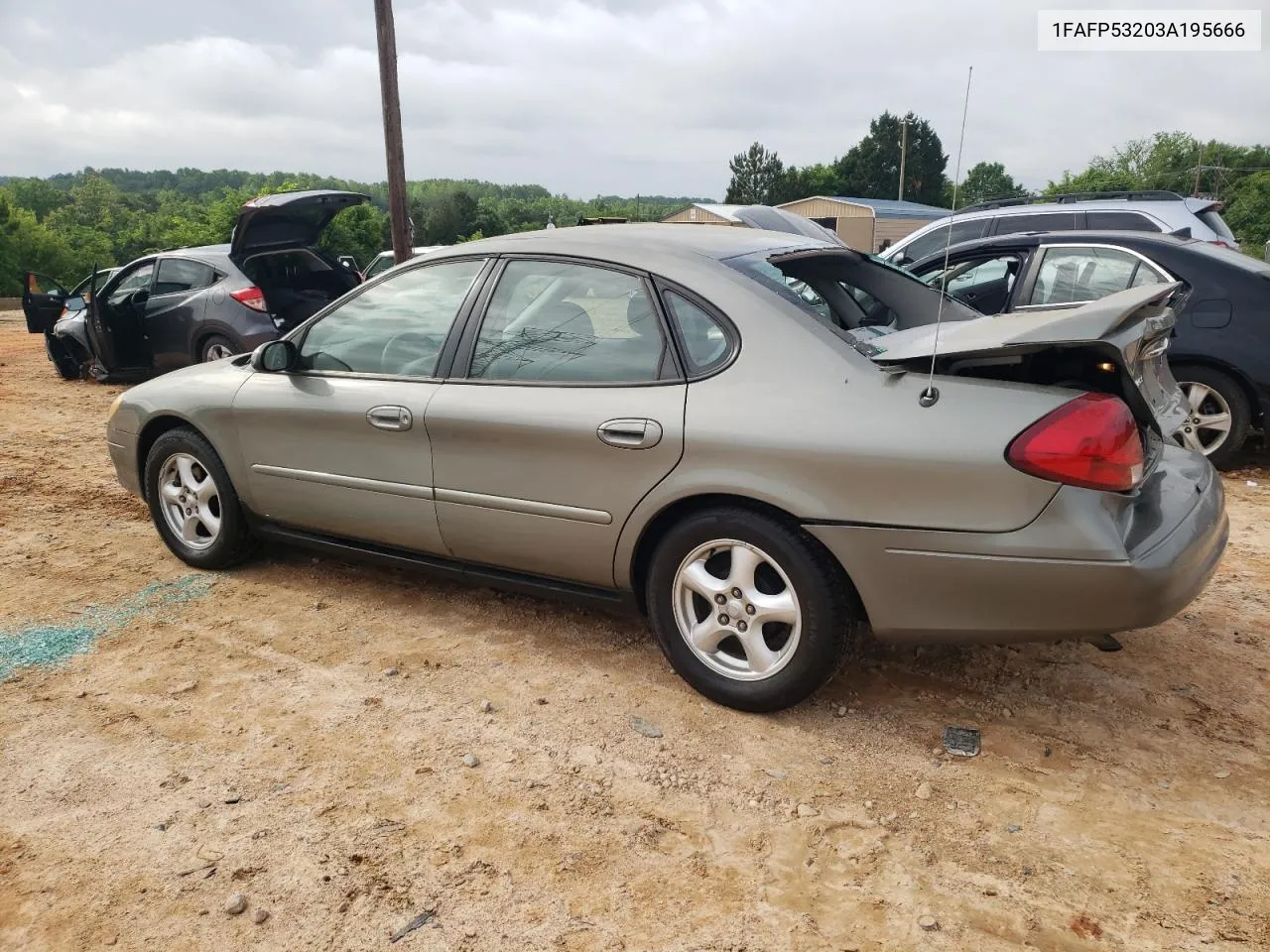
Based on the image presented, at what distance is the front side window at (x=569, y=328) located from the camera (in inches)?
128

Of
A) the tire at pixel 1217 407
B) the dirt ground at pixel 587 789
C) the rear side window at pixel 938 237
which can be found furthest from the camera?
the rear side window at pixel 938 237

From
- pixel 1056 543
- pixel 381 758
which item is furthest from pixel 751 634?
pixel 381 758

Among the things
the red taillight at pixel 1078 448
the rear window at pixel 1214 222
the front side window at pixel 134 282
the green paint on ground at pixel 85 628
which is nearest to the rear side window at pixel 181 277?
the front side window at pixel 134 282

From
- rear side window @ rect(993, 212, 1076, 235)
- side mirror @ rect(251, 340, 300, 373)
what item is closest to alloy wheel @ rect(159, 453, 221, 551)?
side mirror @ rect(251, 340, 300, 373)

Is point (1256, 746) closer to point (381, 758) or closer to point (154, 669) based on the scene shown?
point (381, 758)

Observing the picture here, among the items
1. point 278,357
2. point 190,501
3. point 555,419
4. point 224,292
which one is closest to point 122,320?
point 224,292

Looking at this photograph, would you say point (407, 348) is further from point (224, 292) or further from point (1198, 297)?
point (224, 292)

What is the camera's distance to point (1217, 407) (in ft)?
19.8

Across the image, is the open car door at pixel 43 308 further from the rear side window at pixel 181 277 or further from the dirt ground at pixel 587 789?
the dirt ground at pixel 587 789

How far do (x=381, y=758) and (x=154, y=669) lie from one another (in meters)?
1.22

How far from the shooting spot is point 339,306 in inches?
162

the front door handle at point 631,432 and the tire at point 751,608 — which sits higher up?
the front door handle at point 631,432

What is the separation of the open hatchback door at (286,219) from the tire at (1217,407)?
7.04m

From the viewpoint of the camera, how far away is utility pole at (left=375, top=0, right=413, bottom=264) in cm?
1022
